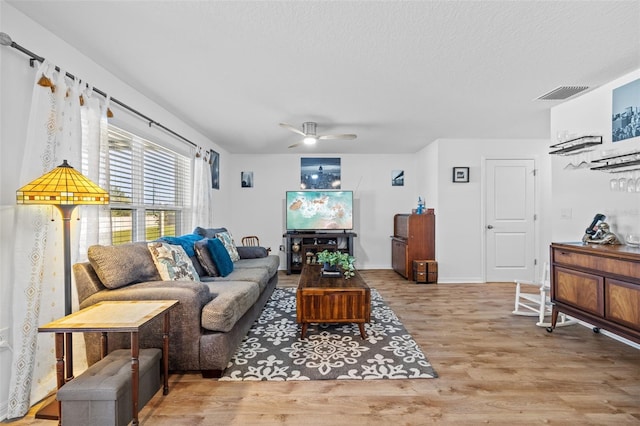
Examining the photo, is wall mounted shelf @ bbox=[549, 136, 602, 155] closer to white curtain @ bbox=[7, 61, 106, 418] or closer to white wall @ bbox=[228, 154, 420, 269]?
white wall @ bbox=[228, 154, 420, 269]

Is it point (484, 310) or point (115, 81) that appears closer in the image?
point (115, 81)

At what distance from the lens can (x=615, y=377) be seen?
87.1 inches

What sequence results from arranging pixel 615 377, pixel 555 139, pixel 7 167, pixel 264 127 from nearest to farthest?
pixel 7 167 → pixel 615 377 → pixel 555 139 → pixel 264 127

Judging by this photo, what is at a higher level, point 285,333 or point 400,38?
point 400,38

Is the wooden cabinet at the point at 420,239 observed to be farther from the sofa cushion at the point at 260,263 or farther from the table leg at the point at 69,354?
the table leg at the point at 69,354

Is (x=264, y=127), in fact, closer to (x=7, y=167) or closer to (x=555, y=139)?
(x=7, y=167)

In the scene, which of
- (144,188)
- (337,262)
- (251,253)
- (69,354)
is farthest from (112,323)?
(251,253)

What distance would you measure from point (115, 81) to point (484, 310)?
4.59 metres

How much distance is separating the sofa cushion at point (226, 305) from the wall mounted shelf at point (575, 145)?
351 cm

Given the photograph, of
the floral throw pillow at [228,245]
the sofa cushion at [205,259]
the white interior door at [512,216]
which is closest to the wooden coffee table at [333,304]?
the sofa cushion at [205,259]

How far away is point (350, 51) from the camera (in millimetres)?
2270

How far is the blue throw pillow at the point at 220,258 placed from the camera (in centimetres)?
337

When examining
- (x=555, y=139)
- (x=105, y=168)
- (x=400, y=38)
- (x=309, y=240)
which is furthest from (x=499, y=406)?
(x=309, y=240)

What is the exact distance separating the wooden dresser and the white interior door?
212 cm
